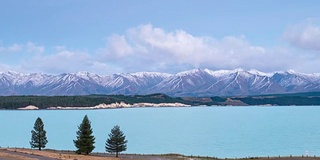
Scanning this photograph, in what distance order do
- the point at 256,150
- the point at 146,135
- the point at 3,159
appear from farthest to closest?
the point at 146,135 → the point at 256,150 → the point at 3,159

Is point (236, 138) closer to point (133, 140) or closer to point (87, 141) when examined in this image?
point (133, 140)

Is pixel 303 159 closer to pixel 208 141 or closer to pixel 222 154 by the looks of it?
pixel 222 154

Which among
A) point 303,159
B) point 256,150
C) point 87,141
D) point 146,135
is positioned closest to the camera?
point 303,159

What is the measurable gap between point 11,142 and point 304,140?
74.7 metres

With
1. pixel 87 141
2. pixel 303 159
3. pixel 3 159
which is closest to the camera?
pixel 3 159

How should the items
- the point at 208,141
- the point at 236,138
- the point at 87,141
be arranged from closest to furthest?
the point at 87,141 < the point at 208,141 < the point at 236,138

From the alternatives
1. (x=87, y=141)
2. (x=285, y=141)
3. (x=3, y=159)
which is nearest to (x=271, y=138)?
(x=285, y=141)

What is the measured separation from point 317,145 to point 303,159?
4336cm

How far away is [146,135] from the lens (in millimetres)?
124812

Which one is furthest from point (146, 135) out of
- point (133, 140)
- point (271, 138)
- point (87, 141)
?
point (87, 141)

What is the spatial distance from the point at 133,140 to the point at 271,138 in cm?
3797

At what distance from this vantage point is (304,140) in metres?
110

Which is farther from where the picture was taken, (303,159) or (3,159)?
(303,159)

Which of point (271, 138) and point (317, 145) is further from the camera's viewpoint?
point (271, 138)
